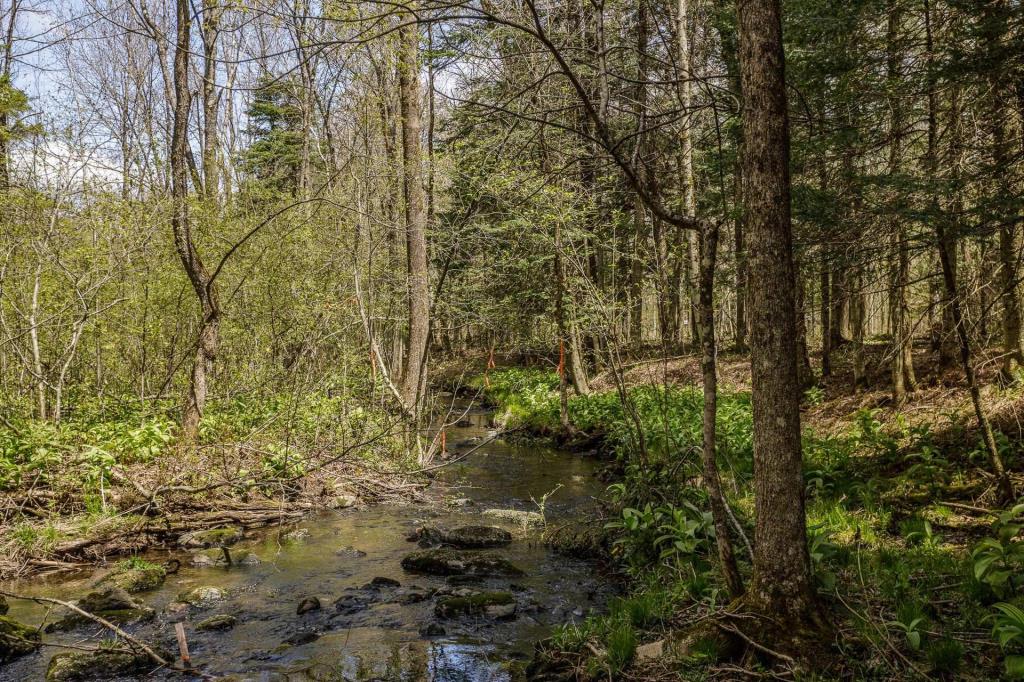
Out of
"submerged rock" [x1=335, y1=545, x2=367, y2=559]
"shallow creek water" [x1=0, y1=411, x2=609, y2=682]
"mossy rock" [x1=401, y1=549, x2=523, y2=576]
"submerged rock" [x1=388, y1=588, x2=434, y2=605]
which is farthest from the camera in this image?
"submerged rock" [x1=335, y1=545, x2=367, y2=559]

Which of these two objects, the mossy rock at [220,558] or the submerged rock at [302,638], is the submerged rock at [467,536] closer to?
the mossy rock at [220,558]

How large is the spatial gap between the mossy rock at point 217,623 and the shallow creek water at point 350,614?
0.22 ft

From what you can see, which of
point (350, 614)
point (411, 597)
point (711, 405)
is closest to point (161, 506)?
point (350, 614)

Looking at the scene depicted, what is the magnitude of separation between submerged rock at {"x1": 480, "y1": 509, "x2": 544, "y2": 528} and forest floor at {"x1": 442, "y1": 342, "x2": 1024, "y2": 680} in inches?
54.0

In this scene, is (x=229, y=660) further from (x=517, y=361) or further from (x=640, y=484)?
(x=517, y=361)

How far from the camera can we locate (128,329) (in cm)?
974

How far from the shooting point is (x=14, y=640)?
5.40 meters

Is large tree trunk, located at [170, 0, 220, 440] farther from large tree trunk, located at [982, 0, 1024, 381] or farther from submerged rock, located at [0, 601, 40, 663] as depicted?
large tree trunk, located at [982, 0, 1024, 381]

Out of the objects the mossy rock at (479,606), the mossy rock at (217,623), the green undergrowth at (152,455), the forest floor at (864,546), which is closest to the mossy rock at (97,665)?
the mossy rock at (217,623)

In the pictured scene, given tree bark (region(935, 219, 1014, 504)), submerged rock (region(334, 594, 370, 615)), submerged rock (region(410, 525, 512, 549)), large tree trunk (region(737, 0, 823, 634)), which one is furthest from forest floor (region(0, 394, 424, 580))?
tree bark (region(935, 219, 1014, 504))

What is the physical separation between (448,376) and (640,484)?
19.8 m

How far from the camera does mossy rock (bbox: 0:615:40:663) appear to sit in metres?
5.33

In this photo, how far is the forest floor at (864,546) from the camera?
12.7ft

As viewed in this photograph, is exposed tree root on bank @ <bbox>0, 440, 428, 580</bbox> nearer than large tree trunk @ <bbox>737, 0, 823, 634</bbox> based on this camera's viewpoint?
No
